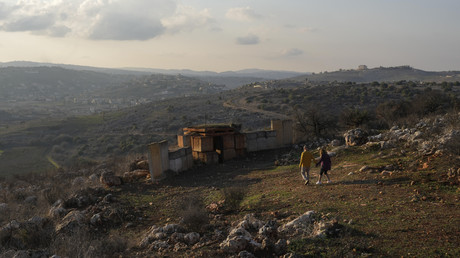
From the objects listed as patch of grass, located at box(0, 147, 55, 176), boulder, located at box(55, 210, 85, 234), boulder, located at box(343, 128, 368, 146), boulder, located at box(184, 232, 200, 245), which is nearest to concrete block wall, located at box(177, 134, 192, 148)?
boulder, located at box(343, 128, 368, 146)

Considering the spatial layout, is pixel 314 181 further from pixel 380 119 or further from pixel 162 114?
pixel 162 114

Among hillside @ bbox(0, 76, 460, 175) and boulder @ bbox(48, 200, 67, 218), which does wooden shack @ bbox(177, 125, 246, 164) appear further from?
hillside @ bbox(0, 76, 460, 175)

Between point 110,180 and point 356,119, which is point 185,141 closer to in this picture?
point 110,180

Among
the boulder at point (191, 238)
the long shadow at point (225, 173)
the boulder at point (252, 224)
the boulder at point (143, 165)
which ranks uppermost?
the boulder at point (252, 224)

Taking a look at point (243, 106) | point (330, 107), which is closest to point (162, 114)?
point (243, 106)

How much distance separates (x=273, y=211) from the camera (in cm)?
759

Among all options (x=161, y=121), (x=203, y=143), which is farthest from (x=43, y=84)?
(x=203, y=143)

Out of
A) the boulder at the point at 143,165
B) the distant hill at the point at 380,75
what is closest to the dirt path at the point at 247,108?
the boulder at the point at 143,165

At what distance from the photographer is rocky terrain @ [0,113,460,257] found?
18.0 ft

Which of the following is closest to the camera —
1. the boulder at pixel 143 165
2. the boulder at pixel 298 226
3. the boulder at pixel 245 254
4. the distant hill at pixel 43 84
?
the boulder at pixel 245 254

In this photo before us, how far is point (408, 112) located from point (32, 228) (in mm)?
21418

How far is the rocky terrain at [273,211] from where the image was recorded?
18.0ft

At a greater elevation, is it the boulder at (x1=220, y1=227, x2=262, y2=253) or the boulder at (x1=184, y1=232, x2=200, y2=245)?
the boulder at (x1=220, y1=227, x2=262, y2=253)

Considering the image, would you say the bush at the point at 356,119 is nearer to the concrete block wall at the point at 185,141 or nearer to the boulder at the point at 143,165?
the concrete block wall at the point at 185,141
